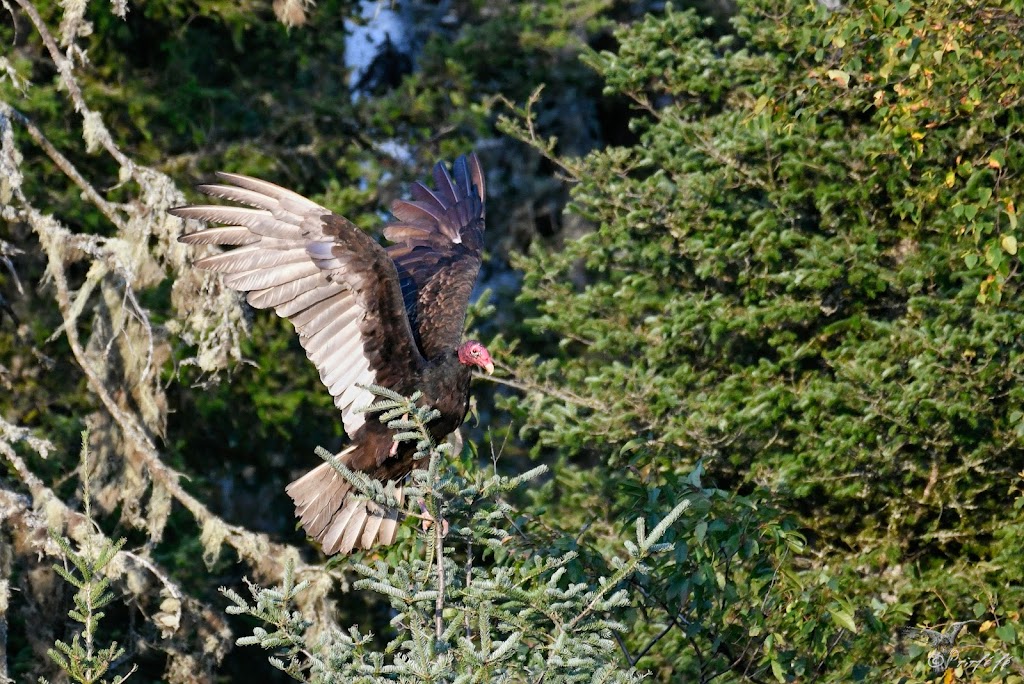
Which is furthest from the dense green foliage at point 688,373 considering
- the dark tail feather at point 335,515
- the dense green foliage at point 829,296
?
the dark tail feather at point 335,515

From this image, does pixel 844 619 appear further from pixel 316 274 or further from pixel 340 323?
pixel 316 274

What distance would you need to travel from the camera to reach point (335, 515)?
15.0 feet

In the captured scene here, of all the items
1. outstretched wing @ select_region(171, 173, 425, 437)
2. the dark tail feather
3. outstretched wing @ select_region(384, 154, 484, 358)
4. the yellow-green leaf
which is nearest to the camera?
the yellow-green leaf

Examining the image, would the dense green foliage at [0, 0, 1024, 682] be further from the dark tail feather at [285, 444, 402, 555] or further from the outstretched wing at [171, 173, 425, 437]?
the outstretched wing at [171, 173, 425, 437]

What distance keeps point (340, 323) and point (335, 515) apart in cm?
68

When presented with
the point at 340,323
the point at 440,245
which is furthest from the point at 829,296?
the point at 340,323

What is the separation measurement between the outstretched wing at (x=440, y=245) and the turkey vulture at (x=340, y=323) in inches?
10.1

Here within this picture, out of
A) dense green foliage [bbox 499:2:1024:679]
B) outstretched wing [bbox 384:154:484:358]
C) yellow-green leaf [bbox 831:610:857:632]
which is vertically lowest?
yellow-green leaf [bbox 831:610:857:632]

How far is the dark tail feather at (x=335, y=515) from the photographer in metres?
4.52

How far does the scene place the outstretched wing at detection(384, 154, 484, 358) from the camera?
504 cm

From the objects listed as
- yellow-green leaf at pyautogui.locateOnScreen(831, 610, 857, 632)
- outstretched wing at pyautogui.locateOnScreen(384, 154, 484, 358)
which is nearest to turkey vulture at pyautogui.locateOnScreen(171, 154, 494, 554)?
outstretched wing at pyautogui.locateOnScreen(384, 154, 484, 358)

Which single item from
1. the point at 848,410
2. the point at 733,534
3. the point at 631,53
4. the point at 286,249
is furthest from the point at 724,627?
the point at 631,53

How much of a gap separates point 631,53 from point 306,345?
2.13 meters

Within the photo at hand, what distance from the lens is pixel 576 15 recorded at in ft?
25.6
